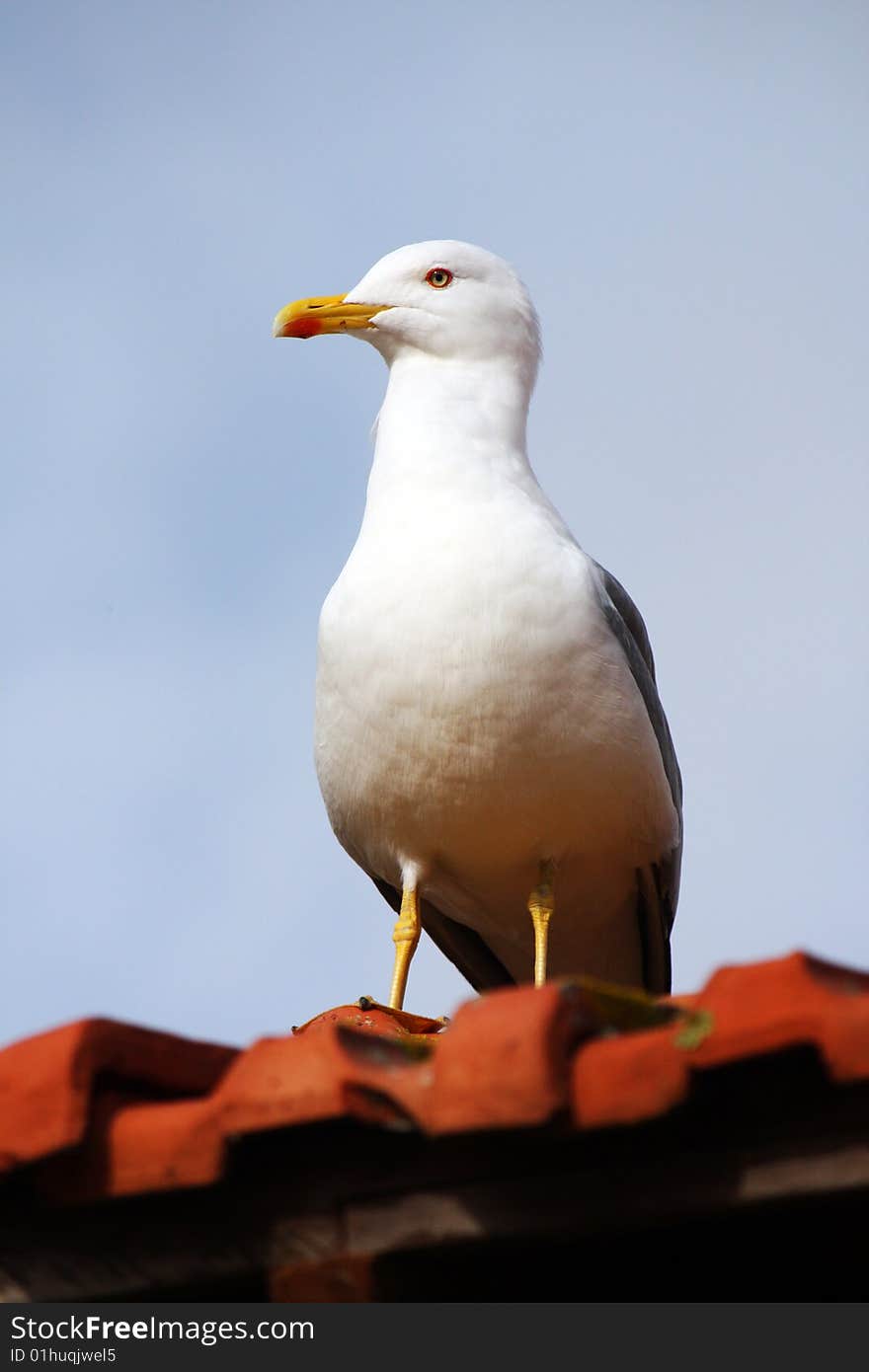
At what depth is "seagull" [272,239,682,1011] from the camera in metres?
5.27

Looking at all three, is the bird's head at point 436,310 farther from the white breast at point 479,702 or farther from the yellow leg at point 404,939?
the yellow leg at point 404,939

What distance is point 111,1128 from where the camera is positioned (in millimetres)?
2590

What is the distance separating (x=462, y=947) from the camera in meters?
6.40

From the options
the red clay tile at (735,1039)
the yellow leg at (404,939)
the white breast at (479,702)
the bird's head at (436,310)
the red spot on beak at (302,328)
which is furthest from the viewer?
the red spot on beak at (302,328)

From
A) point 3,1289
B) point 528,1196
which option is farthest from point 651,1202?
point 3,1289

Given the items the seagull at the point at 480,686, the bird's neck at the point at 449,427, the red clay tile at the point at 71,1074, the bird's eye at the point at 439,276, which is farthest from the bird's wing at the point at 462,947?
the red clay tile at the point at 71,1074

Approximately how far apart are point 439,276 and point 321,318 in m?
0.41

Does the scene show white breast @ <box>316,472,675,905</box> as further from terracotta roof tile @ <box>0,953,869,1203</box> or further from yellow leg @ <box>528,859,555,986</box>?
terracotta roof tile @ <box>0,953,869,1203</box>

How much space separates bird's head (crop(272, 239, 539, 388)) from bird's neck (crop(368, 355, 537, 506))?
0.07 meters

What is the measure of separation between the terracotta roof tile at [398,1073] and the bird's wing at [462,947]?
347cm

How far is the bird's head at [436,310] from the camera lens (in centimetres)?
627

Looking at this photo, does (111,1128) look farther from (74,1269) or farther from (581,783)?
(581,783)

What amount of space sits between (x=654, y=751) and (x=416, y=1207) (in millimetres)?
3306

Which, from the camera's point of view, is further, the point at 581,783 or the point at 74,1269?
the point at 581,783
